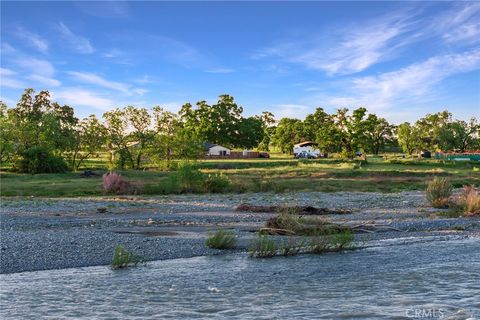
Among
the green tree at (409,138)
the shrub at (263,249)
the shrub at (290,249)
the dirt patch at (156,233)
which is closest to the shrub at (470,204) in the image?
the shrub at (290,249)

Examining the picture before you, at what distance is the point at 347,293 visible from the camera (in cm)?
1216

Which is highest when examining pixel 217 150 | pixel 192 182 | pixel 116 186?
pixel 217 150

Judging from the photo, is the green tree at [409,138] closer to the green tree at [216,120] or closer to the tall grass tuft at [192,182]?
the green tree at [216,120]

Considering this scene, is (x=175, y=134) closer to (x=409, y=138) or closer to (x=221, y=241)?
(x=221, y=241)

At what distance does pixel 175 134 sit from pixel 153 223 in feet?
157

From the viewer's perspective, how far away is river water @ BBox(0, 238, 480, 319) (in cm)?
1061

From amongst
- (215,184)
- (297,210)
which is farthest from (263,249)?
(215,184)

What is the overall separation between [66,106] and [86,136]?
37.9 meters

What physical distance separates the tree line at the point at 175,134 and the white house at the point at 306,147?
3483mm

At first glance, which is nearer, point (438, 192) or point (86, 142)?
point (438, 192)

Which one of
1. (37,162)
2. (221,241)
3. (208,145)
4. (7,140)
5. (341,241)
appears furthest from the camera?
(208,145)

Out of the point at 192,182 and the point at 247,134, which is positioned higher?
the point at 247,134

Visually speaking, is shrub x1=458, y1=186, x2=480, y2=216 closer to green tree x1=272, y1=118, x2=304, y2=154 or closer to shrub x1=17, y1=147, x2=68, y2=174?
shrub x1=17, y1=147, x2=68, y2=174

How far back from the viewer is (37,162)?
60375 millimetres
